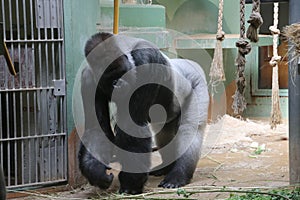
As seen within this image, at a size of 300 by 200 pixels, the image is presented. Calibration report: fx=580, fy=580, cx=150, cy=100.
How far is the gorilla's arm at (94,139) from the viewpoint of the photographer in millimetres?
3053

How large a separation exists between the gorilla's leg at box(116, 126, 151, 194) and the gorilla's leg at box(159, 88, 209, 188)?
344mm

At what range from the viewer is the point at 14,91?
3172mm

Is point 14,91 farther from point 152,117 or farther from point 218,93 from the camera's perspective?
point 218,93

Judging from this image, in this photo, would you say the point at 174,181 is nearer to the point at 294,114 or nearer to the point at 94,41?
the point at 294,114

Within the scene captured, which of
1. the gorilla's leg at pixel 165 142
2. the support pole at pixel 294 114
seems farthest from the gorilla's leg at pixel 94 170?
the support pole at pixel 294 114

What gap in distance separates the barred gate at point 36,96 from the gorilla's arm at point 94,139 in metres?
0.22

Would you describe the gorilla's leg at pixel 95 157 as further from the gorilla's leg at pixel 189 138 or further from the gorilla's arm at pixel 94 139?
the gorilla's leg at pixel 189 138

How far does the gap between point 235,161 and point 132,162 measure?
1.29 meters

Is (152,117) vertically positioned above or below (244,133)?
above

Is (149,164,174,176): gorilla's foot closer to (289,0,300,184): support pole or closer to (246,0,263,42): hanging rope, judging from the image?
(289,0,300,184): support pole

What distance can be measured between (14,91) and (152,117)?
32.3 inches

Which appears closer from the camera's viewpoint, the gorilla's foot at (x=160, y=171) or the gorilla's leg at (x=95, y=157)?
the gorilla's leg at (x=95, y=157)

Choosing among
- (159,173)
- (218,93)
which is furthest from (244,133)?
(159,173)

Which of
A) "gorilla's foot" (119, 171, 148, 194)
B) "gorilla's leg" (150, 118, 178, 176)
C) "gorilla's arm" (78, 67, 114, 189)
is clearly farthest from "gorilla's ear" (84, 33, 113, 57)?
"gorilla's leg" (150, 118, 178, 176)
